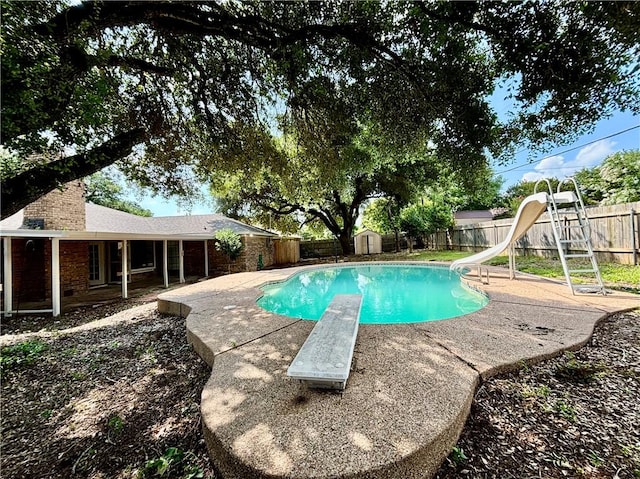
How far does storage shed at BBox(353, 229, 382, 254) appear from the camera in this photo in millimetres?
21281

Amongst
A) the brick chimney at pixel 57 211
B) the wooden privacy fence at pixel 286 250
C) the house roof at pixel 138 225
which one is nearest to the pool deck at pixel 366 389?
the house roof at pixel 138 225

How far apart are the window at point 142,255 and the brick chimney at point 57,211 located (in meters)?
4.20

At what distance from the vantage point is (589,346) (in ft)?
10.1

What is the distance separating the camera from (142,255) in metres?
13.1

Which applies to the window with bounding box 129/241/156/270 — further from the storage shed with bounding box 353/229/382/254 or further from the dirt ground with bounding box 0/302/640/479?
the storage shed with bounding box 353/229/382/254

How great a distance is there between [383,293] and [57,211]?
31.9ft

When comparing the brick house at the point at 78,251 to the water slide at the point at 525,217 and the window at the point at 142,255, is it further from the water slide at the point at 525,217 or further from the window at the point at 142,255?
the water slide at the point at 525,217

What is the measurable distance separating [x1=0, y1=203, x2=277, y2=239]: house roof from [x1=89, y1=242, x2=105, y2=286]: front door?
1319mm

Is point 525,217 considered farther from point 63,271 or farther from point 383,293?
point 63,271

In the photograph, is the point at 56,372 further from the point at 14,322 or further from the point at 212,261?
the point at 212,261

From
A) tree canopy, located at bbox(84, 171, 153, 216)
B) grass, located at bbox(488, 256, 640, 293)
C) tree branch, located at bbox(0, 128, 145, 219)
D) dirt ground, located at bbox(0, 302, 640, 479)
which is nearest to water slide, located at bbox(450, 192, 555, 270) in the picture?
grass, located at bbox(488, 256, 640, 293)

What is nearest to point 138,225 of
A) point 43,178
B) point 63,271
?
point 63,271

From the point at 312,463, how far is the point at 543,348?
2758mm

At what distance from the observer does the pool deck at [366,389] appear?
153 centimetres
